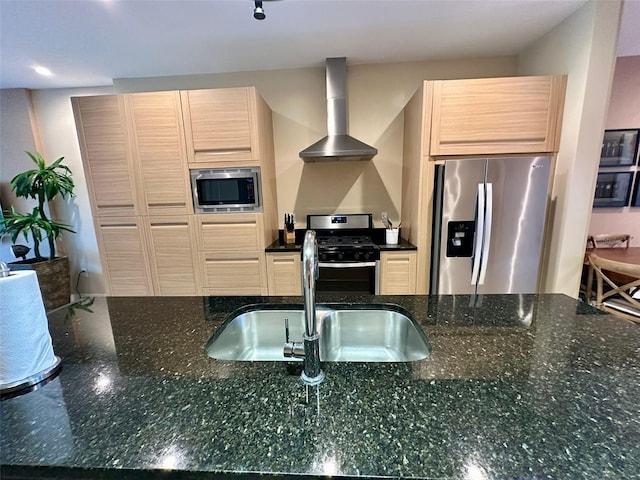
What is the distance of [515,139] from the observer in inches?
83.5

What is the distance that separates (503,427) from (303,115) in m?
2.93

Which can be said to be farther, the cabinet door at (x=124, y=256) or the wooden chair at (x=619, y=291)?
the cabinet door at (x=124, y=256)

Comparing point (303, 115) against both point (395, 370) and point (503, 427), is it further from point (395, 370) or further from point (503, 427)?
point (503, 427)

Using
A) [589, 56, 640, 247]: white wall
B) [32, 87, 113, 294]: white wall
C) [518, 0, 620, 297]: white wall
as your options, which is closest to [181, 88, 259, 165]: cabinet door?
[32, 87, 113, 294]: white wall

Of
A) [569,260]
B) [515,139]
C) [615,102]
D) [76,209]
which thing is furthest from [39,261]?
[615,102]

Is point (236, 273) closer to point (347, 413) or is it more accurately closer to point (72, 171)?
Result: point (347, 413)

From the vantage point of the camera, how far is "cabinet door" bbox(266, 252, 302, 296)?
8.27ft

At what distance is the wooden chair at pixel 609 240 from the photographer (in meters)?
2.90

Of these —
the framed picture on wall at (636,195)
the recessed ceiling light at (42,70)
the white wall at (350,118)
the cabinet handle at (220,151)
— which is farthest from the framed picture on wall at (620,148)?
the recessed ceiling light at (42,70)

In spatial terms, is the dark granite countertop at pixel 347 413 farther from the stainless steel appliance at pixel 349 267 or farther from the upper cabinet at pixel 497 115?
the upper cabinet at pixel 497 115

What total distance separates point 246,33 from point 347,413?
8.51 ft

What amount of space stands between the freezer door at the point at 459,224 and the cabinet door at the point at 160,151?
2237mm

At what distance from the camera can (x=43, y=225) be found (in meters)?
2.77

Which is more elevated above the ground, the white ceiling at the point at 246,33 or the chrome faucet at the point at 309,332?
the white ceiling at the point at 246,33
